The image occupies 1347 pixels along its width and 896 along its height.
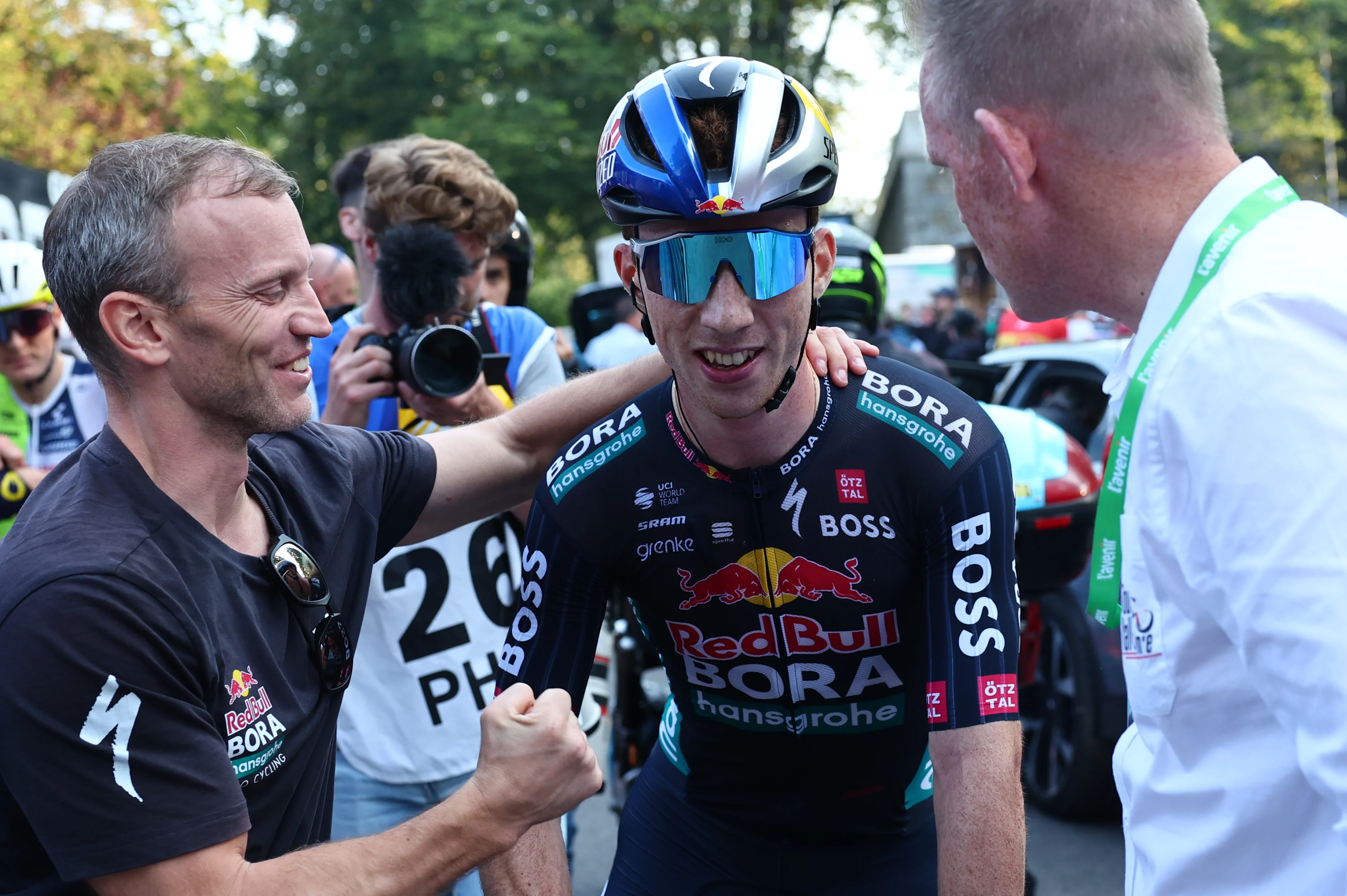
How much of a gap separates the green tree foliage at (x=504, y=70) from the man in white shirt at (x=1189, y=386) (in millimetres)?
23875

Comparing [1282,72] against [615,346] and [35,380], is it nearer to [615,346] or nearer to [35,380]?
[615,346]

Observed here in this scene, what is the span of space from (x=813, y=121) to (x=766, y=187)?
0.86 feet

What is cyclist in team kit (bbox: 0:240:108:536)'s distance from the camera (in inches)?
187

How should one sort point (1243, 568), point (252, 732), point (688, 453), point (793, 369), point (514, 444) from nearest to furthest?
1. point (1243, 568)
2. point (252, 732)
3. point (793, 369)
4. point (688, 453)
5. point (514, 444)

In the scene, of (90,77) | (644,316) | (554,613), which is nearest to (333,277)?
Answer: (644,316)

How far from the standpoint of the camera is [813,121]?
2471 mm

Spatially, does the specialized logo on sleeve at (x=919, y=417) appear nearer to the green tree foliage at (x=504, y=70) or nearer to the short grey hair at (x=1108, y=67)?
the short grey hair at (x=1108, y=67)

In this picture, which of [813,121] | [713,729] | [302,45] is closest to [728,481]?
[713,729]

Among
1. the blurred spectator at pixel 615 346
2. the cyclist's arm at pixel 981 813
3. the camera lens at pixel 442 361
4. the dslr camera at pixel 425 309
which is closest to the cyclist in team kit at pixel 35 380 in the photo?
the dslr camera at pixel 425 309

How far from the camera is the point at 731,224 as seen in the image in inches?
91.8

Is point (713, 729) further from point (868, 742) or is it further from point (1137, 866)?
point (1137, 866)

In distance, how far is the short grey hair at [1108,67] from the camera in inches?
61.3

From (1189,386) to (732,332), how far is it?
1132 mm

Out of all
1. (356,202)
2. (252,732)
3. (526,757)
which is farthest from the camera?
(356,202)
